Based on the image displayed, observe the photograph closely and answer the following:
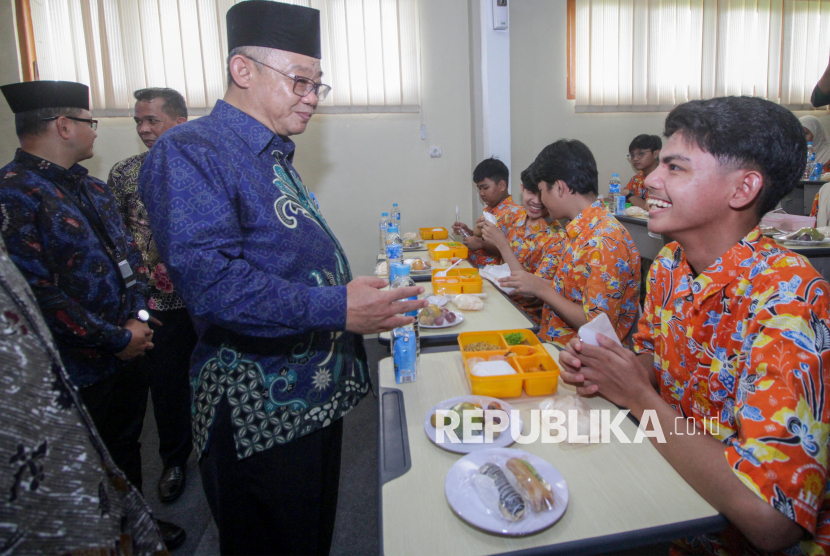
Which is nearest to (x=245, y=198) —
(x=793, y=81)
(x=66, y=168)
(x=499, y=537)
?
(x=499, y=537)

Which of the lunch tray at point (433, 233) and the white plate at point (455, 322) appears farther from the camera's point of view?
the lunch tray at point (433, 233)

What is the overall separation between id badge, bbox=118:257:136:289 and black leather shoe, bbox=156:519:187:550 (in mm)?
1028

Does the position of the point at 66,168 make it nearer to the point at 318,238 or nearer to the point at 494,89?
the point at 318,238

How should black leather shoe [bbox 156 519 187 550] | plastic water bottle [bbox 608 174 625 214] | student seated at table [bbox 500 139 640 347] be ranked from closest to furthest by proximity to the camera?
student seated at table [bbox 500 139 640 347] < black leather shoe [bbox 156 519 187 550] < plastic water bottle [bbox 608 174 625 214]

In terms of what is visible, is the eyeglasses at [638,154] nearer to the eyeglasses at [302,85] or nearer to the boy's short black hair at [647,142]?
the boy's short black hair at [647,142]

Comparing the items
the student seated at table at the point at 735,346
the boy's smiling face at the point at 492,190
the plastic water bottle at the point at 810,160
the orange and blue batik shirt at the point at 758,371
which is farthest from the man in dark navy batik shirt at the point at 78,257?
the plastic water bottle at the point at 810,160

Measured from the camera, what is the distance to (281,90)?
1.08m

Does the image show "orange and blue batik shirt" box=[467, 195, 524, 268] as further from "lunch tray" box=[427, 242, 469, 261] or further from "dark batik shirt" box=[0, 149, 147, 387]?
Answer: "dark batik shirt" box=[0, 149, 147, 387]

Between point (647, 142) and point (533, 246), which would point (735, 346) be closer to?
point (533, 246)

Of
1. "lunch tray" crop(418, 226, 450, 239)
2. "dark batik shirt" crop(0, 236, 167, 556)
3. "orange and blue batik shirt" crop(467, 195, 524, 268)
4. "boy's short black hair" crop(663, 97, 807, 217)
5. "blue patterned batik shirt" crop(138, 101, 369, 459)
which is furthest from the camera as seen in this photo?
"lunch tray" crop(418, 226, 450, 239)

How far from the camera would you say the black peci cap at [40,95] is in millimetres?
1622

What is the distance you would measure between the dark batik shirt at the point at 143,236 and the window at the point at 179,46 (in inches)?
86.4

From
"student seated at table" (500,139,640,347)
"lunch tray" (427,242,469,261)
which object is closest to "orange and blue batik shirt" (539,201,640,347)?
"student seated at table" (500,139,640,347)

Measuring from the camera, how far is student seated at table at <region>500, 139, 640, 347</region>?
1.69m
